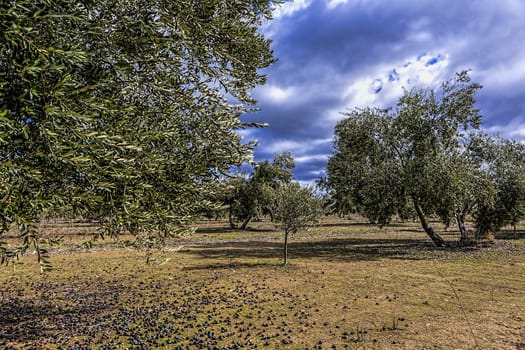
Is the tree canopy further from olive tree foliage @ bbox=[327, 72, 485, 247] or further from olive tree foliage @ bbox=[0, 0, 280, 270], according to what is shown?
olive tree foliage @ bbox=[0, 0, 280, 270]

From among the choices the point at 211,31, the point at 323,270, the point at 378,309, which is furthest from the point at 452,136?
the point at 211,31

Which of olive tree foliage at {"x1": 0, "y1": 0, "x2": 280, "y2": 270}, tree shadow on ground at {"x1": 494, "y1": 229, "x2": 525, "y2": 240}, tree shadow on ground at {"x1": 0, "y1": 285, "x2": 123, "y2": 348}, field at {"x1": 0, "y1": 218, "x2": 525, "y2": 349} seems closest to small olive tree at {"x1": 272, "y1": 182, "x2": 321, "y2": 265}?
field at {"x1": 0, "y1": 218, "x2": 525, "y2": 349}

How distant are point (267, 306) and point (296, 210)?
9994 millimetres

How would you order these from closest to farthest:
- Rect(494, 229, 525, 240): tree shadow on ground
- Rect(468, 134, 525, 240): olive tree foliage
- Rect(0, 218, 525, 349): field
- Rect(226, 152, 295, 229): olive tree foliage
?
Rect(0, 218, 525, 349): field < Rect(468, 134, 525, 240): olive tree foliage < Rect(494, 229, 525, 240): tree shadow on ground < Rect(226, 152, 295, 229): olive tree foliage

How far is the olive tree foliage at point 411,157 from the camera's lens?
23984mm

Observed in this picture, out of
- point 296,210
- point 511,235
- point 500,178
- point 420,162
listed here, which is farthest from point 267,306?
point 511,235

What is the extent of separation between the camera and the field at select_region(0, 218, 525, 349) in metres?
9.21

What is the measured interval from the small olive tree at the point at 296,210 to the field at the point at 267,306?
280 centimetres

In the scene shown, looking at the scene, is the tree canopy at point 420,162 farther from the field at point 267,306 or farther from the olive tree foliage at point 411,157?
the field at point 267,306

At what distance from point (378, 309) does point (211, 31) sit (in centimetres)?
1111

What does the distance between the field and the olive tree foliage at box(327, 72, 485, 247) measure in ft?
18.9

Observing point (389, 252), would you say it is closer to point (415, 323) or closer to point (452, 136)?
point (452, 136)

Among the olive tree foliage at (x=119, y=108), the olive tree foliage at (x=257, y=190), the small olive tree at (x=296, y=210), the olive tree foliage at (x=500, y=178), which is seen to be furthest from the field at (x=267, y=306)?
the olive tree foliage at (x=257, y=190)

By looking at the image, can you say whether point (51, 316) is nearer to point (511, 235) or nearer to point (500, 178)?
point (500, 178)
